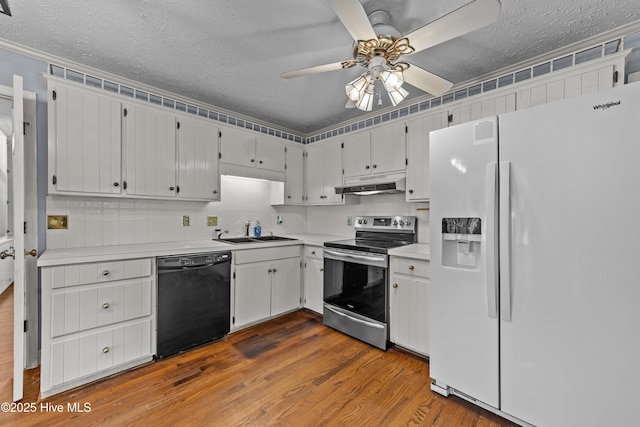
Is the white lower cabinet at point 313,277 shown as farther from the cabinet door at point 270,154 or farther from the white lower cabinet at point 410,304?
the cabinet door at point 270,154

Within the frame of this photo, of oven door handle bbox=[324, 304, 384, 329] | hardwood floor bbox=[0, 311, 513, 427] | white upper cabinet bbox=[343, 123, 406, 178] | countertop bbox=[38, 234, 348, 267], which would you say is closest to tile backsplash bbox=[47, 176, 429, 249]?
countertop bbox=[38, 234, 348, 267]

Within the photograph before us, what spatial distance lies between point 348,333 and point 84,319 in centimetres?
216

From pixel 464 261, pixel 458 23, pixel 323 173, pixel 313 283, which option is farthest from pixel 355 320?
pixel 458 23

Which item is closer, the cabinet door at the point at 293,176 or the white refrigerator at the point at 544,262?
the white refrigerator at the point at 544,262

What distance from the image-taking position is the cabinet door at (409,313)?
7.50 feet

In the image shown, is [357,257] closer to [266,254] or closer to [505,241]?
[266,254]

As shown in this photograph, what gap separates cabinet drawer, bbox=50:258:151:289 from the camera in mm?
1865

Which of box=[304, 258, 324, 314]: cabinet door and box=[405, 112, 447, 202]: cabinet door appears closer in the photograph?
box=[405, 112, 447, 202]: cabinet door

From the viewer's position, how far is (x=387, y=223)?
3.22 m

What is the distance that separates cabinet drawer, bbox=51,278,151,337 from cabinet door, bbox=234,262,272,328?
2.70 ft

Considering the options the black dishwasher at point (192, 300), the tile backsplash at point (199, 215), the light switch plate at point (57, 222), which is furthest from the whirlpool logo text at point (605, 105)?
the light switch plate at point (57, 222)

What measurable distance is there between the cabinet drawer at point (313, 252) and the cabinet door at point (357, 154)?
96 centimetres

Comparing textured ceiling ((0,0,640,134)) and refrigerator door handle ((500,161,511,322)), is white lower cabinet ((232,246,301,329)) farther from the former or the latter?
refrigerator door handle ((500,161,511,322))

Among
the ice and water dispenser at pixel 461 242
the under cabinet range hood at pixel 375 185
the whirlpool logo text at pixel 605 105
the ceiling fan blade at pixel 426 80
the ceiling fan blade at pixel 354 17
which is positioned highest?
the ceiling fan blade at pixel 354 17
